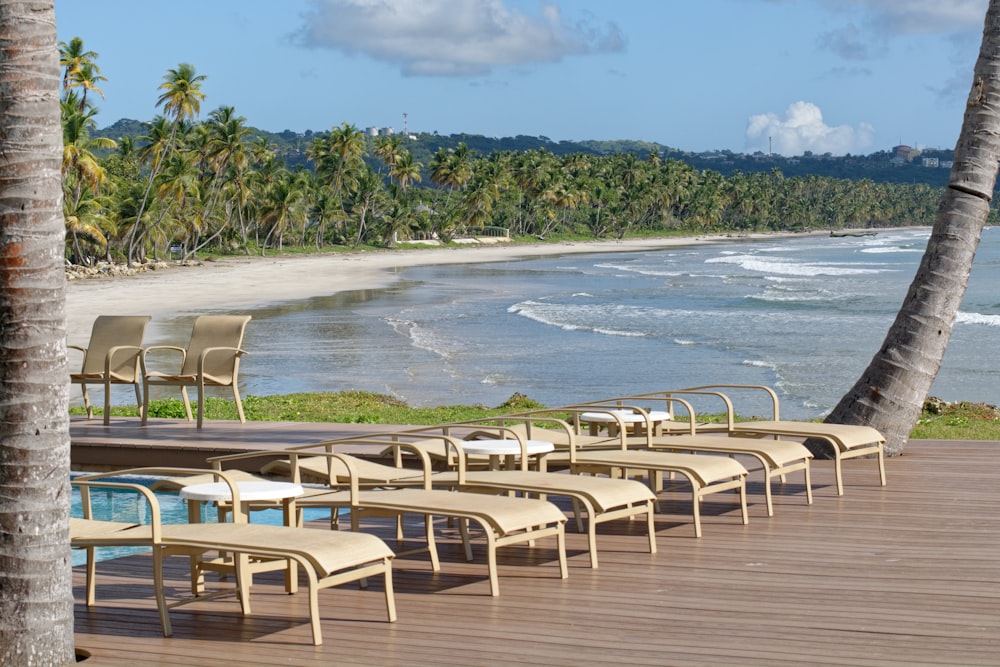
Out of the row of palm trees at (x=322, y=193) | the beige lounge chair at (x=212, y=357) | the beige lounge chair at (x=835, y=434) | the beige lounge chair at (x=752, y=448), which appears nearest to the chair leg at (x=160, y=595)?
the beige lounge chair at (x=752, y=448)

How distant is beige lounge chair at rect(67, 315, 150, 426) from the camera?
10234mm

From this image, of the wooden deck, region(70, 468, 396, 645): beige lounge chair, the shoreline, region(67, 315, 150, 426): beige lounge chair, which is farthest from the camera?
the shoreline

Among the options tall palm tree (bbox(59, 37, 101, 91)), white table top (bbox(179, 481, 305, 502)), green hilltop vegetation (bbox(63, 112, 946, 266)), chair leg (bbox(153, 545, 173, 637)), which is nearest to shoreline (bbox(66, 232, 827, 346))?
green hilltop vegetation (bbox(63, 112, 946, 266))

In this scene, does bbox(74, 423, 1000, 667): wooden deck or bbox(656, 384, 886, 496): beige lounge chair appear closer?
bbox(74, 423, 1000, 667): wooden deck

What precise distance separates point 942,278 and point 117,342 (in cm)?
681

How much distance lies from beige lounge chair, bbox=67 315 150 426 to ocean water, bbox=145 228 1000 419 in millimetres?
5749

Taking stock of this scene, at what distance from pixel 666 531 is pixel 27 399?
11.4ft

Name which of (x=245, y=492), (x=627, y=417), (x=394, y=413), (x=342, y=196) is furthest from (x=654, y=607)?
(x=342, y=196)

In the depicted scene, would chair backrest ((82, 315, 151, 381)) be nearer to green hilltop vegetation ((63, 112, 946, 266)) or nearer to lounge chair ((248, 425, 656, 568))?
lounge chair ((248, 425, 656, 568))

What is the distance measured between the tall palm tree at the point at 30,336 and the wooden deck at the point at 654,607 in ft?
1.15

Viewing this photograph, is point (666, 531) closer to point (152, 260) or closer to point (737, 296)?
point (737, 296)

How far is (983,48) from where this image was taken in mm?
8750

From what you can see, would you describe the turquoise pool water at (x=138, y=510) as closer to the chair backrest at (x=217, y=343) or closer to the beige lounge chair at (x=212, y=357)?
the beige lounge chair at (x=212, y=357)

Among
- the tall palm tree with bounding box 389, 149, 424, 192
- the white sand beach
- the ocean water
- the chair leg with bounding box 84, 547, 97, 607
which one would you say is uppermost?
the tall palm tree with bounding box 389, 149, 424, 192
